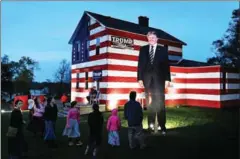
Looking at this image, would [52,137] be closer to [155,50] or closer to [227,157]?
[155,50]

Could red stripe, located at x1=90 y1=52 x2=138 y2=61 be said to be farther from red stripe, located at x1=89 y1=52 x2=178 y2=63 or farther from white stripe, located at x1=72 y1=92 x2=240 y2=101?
white stripe, located at x1=72 y1=92 x2=240 y2=101

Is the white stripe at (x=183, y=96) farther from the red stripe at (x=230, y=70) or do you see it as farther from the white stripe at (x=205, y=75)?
the red stripe at (x=230, y=70)

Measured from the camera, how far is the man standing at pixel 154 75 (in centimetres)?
982

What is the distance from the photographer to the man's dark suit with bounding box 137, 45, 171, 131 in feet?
32.2

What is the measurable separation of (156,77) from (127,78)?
13.3 metres

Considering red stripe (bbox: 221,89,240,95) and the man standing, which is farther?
red stripe (bbox: 221,89,240,95)

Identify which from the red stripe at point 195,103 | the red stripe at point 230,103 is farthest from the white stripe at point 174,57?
the red stripe at point 230,103

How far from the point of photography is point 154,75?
32.2 ft

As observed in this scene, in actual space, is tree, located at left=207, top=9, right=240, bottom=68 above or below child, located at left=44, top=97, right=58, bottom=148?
above

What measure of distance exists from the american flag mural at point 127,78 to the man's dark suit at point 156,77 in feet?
35.2

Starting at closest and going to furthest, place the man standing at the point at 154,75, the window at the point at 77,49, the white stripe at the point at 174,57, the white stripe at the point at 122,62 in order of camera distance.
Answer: the man standing at the point at 154,75 → the white stripe at the point at 122,62 → the window at the point at 77,49 → the white stripe at the point at 174,57

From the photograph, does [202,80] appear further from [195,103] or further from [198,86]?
[195,103]

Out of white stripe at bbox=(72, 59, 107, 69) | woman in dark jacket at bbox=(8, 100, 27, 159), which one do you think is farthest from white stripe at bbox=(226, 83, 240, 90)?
woman in dark jacket at bbox=(8, 100, 27, 159)

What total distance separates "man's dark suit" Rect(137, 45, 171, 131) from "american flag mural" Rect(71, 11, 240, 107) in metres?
10.7
